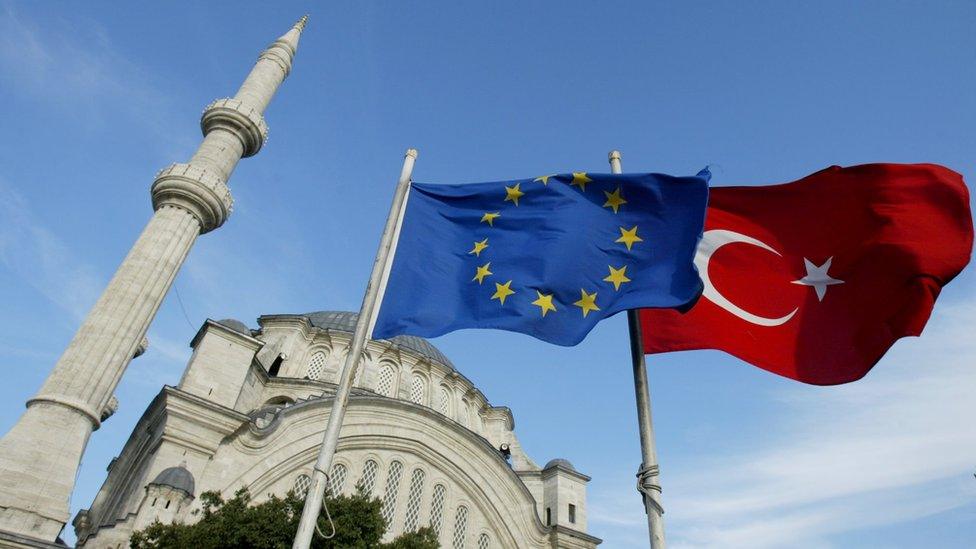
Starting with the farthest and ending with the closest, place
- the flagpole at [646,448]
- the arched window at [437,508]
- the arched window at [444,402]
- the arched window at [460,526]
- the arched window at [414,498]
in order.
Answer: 1. the arched window at [444,402]
2. the arched window at [460,526]
3. the arched window at [437,508]
4. the arched window at [414,498]
5. the flagpole at [646,448]

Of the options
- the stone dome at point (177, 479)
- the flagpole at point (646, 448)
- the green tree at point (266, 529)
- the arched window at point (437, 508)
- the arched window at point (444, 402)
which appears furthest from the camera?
the arched window at point (444, 402)

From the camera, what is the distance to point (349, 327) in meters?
31.8

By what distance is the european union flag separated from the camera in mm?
7242

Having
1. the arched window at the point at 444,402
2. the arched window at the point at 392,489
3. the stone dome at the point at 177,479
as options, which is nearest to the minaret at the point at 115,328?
the stone dome at the point at 177,479

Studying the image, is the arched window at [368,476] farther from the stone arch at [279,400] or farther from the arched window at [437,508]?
the stone arch at [279,400]

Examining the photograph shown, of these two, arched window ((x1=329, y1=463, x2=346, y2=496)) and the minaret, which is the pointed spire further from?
arched window ((x1=329, y1=463, x2=346, y2=496))

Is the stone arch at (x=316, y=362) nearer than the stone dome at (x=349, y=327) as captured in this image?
Yes

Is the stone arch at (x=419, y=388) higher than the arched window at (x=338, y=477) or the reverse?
higher

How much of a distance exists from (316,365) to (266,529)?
16446 mm

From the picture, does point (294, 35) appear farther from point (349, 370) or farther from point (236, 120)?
point (349, 370)

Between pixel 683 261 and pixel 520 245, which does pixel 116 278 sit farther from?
pixel 683 261

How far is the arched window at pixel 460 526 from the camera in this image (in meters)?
22.9

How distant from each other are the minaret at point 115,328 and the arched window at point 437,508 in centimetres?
1138

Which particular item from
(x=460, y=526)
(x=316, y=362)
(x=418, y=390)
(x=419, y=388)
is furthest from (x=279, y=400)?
(x=460, y=526)
